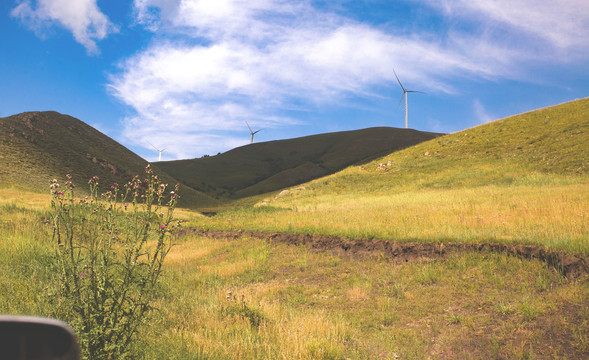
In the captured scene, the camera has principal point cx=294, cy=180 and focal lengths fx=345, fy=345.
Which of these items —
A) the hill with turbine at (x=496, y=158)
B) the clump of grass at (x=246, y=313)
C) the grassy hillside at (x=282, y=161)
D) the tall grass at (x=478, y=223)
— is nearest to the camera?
the clump of grass at (x=246, y=313)

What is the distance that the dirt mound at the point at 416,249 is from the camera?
27.2 feet

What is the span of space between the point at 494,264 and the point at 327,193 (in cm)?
2939

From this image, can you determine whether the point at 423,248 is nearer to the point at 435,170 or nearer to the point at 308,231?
the point at 308,231

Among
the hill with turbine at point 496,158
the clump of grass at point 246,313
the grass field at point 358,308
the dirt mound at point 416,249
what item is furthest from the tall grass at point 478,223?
the hill with turbine at point 496,158

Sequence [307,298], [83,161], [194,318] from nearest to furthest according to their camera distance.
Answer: [194,318], [307,298], [83,161]

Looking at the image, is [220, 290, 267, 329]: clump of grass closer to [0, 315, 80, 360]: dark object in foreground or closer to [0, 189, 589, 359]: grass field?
[0, 189, 589, 359]: grass field

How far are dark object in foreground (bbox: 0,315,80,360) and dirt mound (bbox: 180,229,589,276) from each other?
32.7 feet

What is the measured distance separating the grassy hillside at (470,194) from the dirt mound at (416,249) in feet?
1.35

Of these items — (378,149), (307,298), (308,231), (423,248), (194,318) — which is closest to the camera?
(194,318)

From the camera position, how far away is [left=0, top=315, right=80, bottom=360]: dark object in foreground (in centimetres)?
94

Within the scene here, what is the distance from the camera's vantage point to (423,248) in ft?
36.7

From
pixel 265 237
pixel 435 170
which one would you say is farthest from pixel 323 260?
pixel 435 170

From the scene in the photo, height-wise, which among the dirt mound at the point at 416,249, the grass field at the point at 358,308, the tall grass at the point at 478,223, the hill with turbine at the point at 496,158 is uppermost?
the hill with turbine at the point at 496,158

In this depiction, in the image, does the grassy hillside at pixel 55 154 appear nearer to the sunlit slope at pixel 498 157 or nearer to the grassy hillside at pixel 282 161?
the grassy hillside at pixel 282 161
